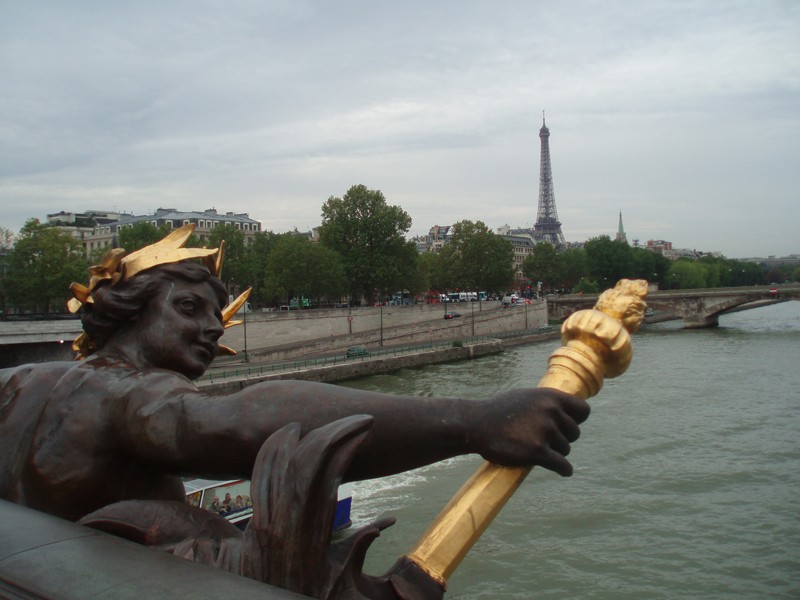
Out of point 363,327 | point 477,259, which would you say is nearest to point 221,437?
point 363,327

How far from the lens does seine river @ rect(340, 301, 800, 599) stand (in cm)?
889

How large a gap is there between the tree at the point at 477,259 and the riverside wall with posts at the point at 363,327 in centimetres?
501

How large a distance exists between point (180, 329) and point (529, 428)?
3.17 ft

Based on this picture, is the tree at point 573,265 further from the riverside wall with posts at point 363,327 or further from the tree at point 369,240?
the tree at point 369,240

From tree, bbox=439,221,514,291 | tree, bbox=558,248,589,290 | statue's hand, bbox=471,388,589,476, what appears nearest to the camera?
statue's hand, bbox=471,388,589,476

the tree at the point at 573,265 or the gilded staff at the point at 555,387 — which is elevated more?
the tree at the point at 573,265

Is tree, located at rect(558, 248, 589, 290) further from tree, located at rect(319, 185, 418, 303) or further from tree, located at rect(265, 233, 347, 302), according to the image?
tree, located at rect(265, 233, 347, 302)

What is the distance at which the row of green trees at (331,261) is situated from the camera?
30734 mm

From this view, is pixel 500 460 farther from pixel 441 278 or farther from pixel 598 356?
pixel 441 278

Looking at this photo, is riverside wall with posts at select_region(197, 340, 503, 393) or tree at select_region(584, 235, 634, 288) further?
tree at select_region(584, 235, 634, 288)

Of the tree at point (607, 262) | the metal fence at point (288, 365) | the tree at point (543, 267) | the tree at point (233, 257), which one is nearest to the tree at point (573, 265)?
the tree at point (607, 262)

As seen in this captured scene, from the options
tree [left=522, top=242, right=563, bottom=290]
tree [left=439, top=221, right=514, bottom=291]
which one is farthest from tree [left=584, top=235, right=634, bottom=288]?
tree [left=439, top=221, right=514, bottom=291]

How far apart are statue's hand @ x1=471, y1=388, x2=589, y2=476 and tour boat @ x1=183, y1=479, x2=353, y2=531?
9120 millimetres

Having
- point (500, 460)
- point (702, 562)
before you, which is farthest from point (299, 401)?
point (702, 562)
